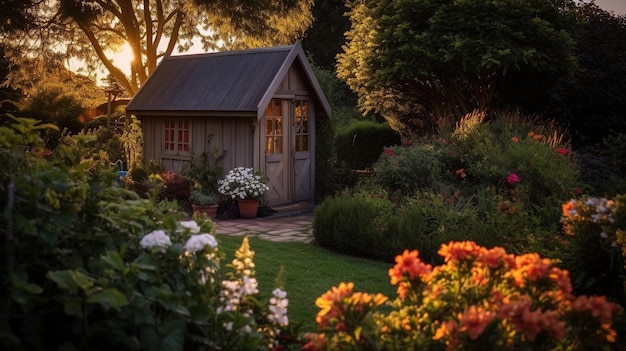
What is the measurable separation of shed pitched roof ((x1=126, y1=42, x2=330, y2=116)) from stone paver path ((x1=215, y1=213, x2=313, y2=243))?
6.57ft

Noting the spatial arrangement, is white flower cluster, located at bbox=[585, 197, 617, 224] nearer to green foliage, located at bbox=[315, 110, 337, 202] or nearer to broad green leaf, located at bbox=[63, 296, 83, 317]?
broad green leaf, located at bbox=[63, 296, 83, 317]

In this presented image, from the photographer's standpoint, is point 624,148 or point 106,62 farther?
point 106,62

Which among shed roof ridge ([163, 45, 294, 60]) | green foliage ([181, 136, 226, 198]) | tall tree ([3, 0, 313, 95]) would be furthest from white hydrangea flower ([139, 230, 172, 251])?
tall tree ([3, 0, 313, 95])

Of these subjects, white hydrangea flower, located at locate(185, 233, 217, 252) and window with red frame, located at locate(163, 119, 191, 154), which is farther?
window with red frame, located at locate(163, 119, 191, 154)

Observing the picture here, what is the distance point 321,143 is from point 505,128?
13.8ft

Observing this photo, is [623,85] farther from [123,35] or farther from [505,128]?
[123,35]

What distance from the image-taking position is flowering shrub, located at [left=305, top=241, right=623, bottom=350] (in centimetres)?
271

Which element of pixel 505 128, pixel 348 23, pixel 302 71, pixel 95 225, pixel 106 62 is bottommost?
pixel 95 225

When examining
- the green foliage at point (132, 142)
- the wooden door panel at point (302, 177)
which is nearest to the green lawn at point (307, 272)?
the wooden door panel at point (302, 177)

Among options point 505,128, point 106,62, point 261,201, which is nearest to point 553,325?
point 505,128

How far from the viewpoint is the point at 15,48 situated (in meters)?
22.2

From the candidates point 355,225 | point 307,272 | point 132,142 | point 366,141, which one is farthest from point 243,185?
point 366,141

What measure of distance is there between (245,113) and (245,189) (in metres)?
1.38

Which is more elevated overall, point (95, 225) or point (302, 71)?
point (302, 71)
